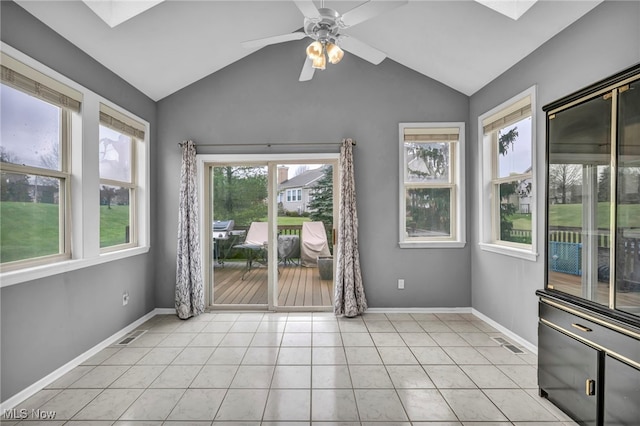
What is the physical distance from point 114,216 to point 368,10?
10.9 feet

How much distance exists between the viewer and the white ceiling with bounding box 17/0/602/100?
2.59m

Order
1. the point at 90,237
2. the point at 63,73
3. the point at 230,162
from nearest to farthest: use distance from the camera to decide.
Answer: the point at 63,73, the point at 90,237, the point at 230,162

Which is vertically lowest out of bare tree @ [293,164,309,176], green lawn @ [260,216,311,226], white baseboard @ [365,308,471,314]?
white baseboard @ [365,308,471,314]

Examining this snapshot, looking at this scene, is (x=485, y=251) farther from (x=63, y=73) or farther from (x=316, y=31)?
(x=63, y=73)

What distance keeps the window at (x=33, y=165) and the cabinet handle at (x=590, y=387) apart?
3.96 metres

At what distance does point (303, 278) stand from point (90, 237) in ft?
8.17

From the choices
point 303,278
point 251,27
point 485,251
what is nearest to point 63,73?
point 251,27

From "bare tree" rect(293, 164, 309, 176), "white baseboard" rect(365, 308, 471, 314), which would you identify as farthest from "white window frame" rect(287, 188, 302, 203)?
"white baseboard" rect(365, 308, 471, 314)

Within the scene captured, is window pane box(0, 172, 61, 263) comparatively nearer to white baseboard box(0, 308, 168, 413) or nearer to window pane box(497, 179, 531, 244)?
white baseboard box(0, 308, 168, 413)

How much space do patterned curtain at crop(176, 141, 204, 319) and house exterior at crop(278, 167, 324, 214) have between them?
3.72 feet

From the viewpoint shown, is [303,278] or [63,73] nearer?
[63,73]

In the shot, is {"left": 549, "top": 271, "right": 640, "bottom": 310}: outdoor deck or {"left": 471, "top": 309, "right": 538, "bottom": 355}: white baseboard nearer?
{"left": 549, "top": 271, "right": 640, "bottom": 310}: outdoor deck

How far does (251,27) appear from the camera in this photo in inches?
139

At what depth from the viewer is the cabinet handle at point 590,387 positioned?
1791 mm
